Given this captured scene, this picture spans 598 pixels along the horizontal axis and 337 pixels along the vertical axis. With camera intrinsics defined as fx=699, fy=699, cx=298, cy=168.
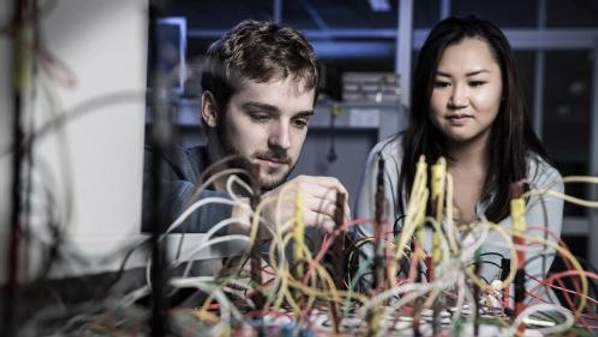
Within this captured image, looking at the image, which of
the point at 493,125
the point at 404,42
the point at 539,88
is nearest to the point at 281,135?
the point at 493,125

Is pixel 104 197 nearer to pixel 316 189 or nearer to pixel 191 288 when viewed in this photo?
pixel 191 288

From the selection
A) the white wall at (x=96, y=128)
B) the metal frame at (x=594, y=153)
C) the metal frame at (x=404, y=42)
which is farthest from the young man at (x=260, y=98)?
the metal frame at (x=594, y=153)

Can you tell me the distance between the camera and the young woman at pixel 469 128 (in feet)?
4.34

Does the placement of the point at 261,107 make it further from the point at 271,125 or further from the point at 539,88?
the point at 539,88

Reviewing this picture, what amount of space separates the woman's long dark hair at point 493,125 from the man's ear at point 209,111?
376mm

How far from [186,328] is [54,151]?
19cm

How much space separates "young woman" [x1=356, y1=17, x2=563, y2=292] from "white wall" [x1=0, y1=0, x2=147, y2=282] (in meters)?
0.65

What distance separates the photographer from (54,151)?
23.0 inches

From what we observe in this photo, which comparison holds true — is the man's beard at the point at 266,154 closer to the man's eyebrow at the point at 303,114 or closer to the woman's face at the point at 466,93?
the man's eyebrow at the point at 303,114

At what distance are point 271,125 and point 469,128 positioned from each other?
1.32 feet

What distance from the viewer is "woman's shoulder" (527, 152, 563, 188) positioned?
1.28m

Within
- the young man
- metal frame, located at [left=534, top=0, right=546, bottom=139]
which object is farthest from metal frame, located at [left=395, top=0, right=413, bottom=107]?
the young man

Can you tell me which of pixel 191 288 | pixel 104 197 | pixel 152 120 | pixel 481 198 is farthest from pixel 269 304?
pixel 481 198

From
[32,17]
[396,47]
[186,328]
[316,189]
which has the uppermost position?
[396,47]
